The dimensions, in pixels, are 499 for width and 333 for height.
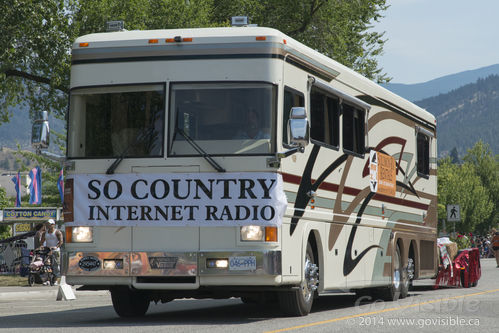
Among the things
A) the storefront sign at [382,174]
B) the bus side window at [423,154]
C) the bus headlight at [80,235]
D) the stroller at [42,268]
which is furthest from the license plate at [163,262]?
the stroller at [42,268]

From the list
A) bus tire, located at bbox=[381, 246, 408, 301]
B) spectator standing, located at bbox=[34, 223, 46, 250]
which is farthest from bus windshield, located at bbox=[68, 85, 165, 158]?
spectator standing, located at bbox=[34, 223, 46, 250]

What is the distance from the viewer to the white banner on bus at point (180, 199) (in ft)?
36.7

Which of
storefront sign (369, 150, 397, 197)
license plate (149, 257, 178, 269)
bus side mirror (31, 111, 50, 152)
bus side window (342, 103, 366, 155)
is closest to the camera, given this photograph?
license plate (149, 257, 178, 269)

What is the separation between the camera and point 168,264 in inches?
444

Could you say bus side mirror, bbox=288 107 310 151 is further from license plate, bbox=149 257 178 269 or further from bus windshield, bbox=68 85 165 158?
license plate, bbox=149 257 178 269

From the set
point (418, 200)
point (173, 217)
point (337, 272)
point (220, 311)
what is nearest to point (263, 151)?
point (173, 217)

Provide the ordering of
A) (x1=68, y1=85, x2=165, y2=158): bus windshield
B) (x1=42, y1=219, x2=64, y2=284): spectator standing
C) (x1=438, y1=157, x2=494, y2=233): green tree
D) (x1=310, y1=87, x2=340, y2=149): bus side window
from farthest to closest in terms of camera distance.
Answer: (x1=438, y1=157, x2=494, y2=233): green tree, (x1=42, y1=219, x2=64, y2=284): spectator standing, (x1=310, y1=87, x2=340, y2=149): bus side window, (x1=68, y1=85, x2=165, y2=158): bus windshield

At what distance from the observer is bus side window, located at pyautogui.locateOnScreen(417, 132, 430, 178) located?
1889 cm

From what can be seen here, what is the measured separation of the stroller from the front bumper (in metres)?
13.0

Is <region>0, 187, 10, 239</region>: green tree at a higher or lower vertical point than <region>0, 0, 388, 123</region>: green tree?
lower

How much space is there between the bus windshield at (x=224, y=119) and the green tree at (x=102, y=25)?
15575mm

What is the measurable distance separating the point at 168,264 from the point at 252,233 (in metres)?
1.10

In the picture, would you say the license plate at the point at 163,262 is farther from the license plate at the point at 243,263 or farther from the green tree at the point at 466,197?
the green tree at the point at 466,197

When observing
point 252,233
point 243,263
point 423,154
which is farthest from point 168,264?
point 423,154
